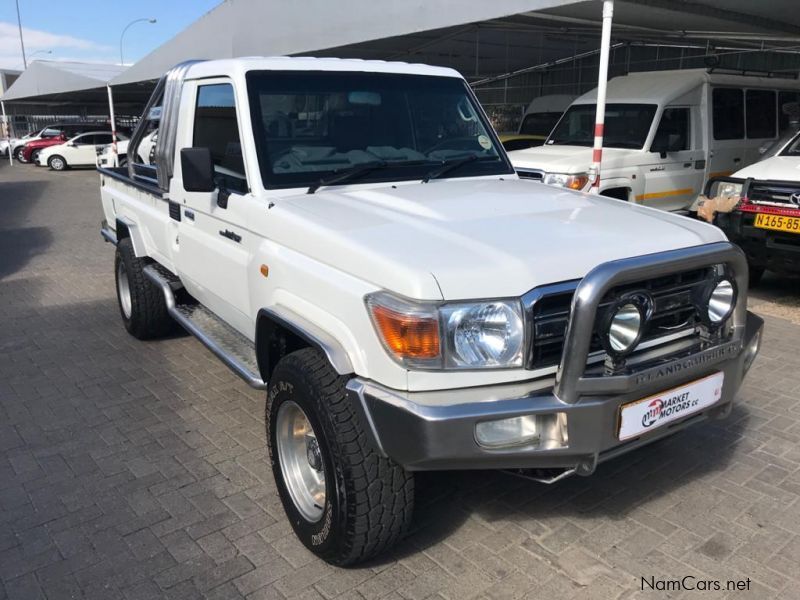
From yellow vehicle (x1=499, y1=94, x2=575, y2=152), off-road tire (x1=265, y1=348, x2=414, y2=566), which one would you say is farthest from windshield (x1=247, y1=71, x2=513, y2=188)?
yellow vehicle (x1=499, y1=94, x2=575, y2=152)

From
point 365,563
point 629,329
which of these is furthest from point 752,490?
point 365,563

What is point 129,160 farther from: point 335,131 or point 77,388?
point 335,131

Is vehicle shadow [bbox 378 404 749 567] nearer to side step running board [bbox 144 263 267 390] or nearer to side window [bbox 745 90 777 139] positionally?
side step running board [bbox 144 263 267 390]

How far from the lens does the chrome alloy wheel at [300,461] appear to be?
298 centimetres

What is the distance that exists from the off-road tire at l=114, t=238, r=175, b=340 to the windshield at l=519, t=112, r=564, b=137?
10.2m

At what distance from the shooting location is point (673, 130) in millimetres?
8656

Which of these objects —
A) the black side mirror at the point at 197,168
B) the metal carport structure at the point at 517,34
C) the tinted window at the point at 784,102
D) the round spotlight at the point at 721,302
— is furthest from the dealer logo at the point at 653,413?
the tinted window at the point at 784,102

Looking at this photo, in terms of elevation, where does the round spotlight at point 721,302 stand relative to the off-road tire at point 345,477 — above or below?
above

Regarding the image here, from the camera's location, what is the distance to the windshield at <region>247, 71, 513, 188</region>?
349 centimetres

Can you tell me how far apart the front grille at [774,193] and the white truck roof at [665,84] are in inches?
98.3

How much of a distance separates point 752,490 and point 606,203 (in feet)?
5.49

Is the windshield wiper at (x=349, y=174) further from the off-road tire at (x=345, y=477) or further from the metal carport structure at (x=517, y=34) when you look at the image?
the metal carport structure at (x=517, y=34)

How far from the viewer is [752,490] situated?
3420 millimetres

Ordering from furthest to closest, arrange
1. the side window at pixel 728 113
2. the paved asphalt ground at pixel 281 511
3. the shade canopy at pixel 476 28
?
the side window at pixel 728 113, the shade canopy at pixel 476 28, the paved asphalt ground at pixel 281 511
